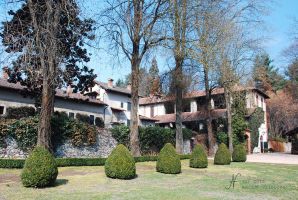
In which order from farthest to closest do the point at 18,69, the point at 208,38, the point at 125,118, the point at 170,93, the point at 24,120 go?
the point at 125,118
the point at 170,93
the point at 208,38
the point at 24,120
the point at 18,69

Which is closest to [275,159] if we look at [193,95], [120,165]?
[193,95]

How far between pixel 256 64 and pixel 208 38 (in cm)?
1198

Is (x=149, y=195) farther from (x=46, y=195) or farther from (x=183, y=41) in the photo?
(x=183, y=41)

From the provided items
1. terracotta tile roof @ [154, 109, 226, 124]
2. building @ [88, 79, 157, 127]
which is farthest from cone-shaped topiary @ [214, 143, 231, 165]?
building @ [88, 79, 157, 127]

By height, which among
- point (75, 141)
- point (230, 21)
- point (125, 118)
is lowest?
point (75, 141)

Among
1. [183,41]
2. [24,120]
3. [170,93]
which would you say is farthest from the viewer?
[170,93]

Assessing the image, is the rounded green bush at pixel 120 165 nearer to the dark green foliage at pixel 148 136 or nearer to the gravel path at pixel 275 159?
the dark green foliage at pixel 148 136

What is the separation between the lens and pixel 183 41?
24.5 meters

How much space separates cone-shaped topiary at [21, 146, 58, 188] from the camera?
11.5 m

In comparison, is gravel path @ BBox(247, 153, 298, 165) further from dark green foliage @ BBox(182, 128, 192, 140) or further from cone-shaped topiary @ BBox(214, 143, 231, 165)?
dark green foliage @ BBox(182, 128, 192, 140)

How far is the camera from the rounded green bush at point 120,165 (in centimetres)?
1438

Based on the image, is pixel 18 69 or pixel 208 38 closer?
pixel 18 69

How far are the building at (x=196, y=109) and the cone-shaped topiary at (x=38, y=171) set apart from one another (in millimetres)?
30054

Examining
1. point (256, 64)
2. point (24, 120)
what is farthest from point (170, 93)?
point (24, 120)
